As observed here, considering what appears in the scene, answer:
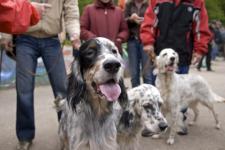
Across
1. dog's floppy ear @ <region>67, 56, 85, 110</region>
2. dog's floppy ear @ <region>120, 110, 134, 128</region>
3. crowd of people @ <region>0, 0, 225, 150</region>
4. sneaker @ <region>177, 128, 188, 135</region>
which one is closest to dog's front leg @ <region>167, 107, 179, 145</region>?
sneaker @ <region>177, 128, 188, 135</region>

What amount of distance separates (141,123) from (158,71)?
2.08m

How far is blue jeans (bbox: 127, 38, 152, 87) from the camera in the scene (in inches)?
300

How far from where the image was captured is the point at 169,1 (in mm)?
6758

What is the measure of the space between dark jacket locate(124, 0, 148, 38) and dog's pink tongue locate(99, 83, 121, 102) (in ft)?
12.4

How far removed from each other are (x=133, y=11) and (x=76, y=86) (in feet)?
12.5

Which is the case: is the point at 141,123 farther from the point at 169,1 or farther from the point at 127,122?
the point at 169,1

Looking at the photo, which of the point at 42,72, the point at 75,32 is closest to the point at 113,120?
the point at 75,32

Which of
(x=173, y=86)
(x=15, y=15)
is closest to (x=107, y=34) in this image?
(x=173, y=86)

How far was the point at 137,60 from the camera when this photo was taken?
7.74m

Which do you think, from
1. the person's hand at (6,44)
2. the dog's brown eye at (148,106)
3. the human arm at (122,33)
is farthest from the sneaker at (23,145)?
the human arm at (122,33)

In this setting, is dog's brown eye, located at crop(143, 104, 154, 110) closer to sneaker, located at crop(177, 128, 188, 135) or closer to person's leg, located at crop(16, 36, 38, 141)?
person's leg, located at crop(16, 36, 38, 141)

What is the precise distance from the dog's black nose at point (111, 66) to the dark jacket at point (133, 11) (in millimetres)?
3873

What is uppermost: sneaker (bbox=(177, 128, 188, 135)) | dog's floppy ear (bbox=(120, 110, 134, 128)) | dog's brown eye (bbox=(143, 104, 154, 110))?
dog's brown eye (bbox=(143, 104, 154, 110))

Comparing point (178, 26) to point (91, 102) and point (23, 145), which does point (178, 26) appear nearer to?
point (23, 145)
